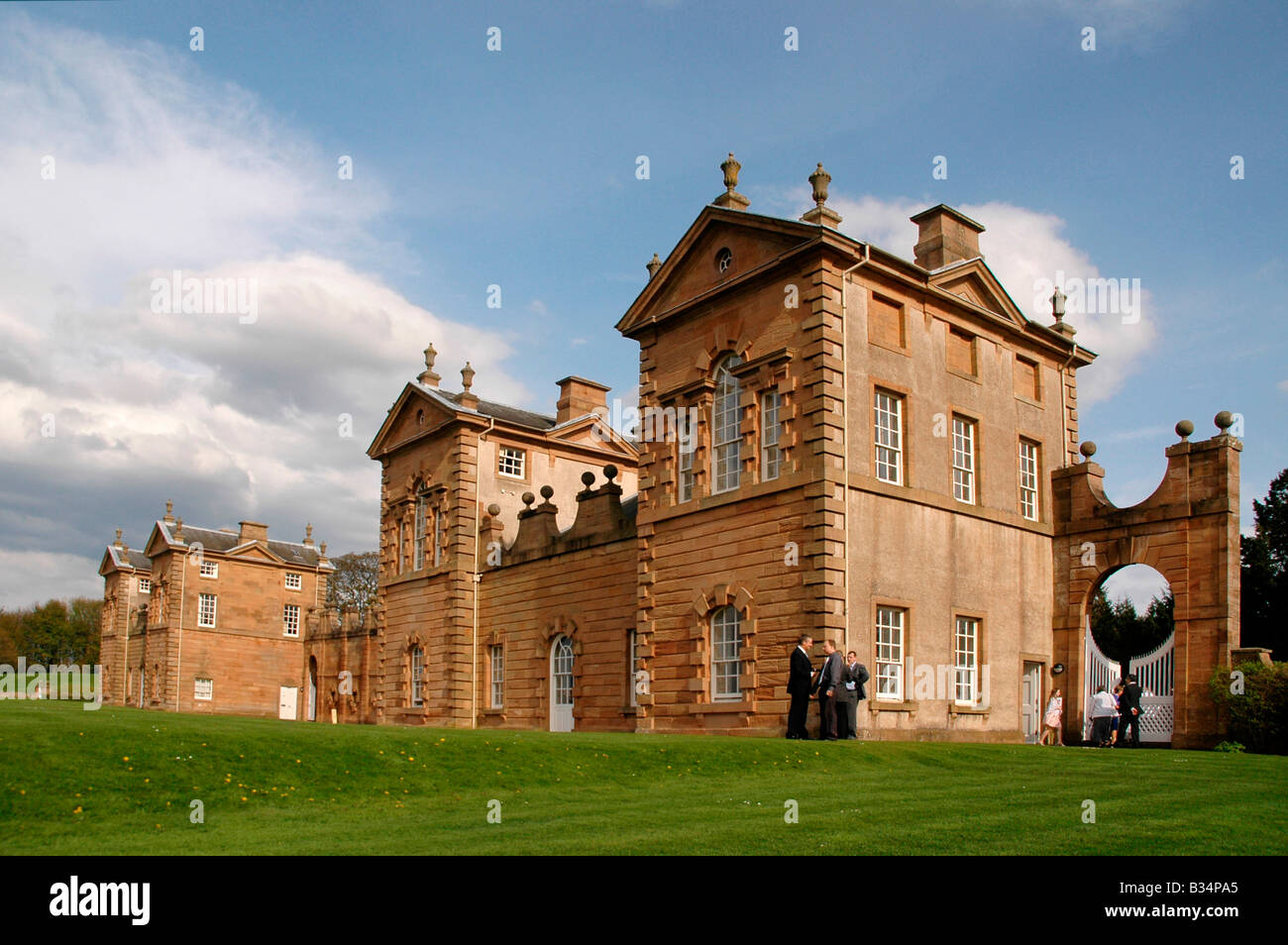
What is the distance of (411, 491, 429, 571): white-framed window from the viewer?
37.8 meters

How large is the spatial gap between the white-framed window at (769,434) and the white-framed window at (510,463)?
14.8 meters

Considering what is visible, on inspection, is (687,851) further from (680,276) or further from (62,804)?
(680,276)

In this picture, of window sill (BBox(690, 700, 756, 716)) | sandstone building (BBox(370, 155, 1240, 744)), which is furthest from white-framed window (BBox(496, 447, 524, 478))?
window sill (BBox(690, 700, 756, 716))

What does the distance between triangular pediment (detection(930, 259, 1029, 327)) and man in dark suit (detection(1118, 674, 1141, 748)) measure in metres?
8.42

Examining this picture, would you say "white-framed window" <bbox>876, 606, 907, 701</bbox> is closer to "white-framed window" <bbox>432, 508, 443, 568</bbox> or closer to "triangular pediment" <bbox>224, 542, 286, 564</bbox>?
"white-framed window" <bbox>432, 508, 443, 568</bbox>

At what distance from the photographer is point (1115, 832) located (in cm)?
998

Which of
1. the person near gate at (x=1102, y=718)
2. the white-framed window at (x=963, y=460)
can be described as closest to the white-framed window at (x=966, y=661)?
the person near gate at (x=1102, y=718)

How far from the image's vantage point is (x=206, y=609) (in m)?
61.2

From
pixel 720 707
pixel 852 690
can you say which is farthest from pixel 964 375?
pixel 720 707

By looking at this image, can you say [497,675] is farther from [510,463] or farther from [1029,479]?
[1029,479]

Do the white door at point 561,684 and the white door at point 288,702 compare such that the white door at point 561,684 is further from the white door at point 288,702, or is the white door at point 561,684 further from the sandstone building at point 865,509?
the white door at point 288,702
